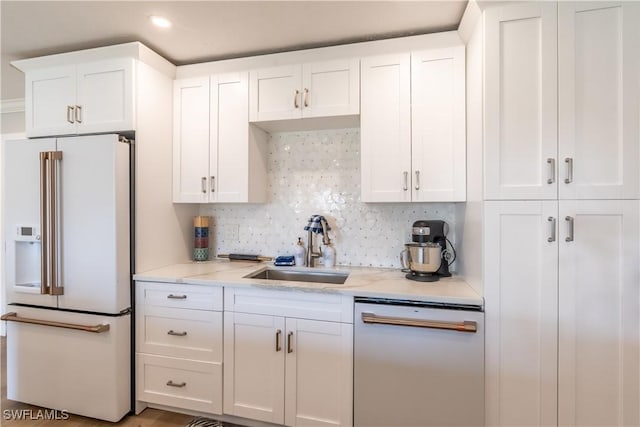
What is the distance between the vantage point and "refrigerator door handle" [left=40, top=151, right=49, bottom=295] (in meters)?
1.93

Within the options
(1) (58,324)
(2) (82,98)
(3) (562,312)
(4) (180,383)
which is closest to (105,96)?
(2) (82,98)

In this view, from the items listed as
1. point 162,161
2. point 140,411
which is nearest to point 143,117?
point 162,161

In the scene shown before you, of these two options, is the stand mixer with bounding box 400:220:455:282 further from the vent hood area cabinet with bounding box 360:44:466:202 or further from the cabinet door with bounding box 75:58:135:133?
the cabinet door with bounding box 75:58:135:133

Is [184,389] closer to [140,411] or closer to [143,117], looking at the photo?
[140,411]

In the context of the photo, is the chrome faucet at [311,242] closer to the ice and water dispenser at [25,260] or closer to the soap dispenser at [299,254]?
the soap dispenser at [299,254]

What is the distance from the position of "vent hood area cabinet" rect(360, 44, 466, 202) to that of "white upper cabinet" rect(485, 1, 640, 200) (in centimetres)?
31

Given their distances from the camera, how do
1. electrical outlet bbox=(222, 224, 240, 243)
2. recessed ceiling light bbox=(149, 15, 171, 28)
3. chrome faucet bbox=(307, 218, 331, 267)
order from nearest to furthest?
recessed ceiling light bbox=(149, 15, 171, 28)
chrome faucet bbox=(307, 218, 331, 267)
electrical outlet bbox=(222, 224, 240, 243)

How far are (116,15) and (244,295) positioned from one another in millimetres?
1797

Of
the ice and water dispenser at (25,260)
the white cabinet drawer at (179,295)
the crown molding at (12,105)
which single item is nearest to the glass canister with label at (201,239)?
the white cabinet drawer at (179,295)

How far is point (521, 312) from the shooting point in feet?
4.78

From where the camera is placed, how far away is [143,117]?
79.8 inches

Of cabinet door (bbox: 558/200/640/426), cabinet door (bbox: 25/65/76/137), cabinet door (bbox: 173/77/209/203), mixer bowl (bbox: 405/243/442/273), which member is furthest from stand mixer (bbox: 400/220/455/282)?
cabinet door (bbox: 25/65/76/137)

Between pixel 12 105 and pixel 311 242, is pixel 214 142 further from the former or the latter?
pixel 12 105

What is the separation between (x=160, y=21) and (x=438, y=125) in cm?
178
